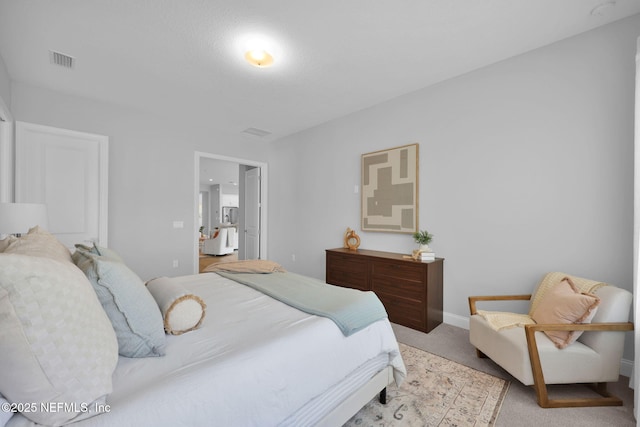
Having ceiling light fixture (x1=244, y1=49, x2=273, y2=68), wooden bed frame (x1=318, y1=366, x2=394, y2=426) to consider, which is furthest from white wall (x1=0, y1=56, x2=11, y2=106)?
wooden bed frame (x1=318, y1=366, x2=394, y2=426)

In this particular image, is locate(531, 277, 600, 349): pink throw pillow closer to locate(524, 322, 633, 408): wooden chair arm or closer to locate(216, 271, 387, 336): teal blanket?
locate(524, 322, 633, 408): wooden chair arm

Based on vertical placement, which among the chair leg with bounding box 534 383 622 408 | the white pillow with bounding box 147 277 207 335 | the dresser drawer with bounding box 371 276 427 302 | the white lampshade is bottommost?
the chair leg with bounding box 534 383 622 408

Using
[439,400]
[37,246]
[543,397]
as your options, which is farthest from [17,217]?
[543,397]

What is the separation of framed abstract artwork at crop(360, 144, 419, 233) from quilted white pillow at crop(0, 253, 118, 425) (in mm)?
3163

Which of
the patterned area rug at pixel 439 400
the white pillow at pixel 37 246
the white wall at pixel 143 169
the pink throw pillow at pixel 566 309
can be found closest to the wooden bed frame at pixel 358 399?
the patterned area rug at pixel 439 400

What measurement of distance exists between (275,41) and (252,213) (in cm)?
370

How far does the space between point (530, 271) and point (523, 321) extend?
68 centimetres

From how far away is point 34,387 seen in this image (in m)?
0.77

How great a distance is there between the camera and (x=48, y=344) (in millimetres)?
792

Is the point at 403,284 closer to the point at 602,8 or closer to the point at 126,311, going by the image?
the point at 126,311

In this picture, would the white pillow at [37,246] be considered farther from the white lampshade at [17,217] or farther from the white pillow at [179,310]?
the white lampshade at [17,217]

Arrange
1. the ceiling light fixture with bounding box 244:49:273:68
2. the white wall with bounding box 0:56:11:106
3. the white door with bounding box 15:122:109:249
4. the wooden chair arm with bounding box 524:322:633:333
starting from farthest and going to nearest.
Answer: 1. the white door with bounding box 15:122:109:249
2. the white wall with bounding box 0:56:11:106
3. the ceiling light fixture with bounding box 244:49:273:68
4. the wooden chair arm with bounding box 524:322:633:333

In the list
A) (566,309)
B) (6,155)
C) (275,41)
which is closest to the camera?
(566,309)

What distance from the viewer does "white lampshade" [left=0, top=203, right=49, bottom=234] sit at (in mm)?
1955
